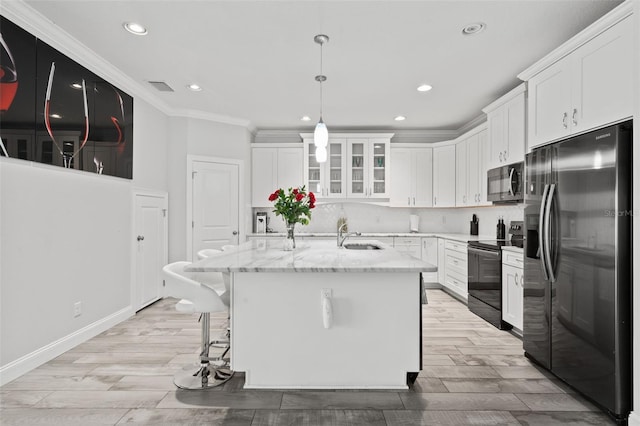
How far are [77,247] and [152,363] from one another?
4.14 ft

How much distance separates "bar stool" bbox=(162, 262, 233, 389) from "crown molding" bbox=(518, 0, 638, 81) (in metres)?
2.90

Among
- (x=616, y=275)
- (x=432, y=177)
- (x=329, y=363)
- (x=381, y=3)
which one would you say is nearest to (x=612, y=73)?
(x=616, y=275)

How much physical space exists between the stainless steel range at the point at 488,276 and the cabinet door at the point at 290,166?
283 centimetres

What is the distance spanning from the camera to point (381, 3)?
7.79ft

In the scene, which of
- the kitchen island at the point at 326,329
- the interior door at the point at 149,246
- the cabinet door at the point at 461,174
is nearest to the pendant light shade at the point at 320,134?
the kitchen island at the point at 326,329

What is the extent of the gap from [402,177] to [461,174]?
2.97 ft

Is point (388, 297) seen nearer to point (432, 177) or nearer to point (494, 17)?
point (494, 17)

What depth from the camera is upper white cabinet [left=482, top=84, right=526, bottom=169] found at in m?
3.55

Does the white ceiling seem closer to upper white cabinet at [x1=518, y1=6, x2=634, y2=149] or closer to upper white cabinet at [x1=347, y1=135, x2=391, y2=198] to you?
upper white cabinet at [x1=518, y1=6, x2=634, y2=149]

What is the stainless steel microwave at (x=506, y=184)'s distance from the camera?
11.8 feet

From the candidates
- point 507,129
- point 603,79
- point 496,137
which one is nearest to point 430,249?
point 496,137

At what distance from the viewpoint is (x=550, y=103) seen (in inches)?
104

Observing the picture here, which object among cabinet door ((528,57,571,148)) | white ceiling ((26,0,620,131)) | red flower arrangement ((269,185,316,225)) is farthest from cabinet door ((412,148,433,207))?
red flower arrangement ((269,185,316,225))

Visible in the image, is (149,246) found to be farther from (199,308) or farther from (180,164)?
(199,308)
